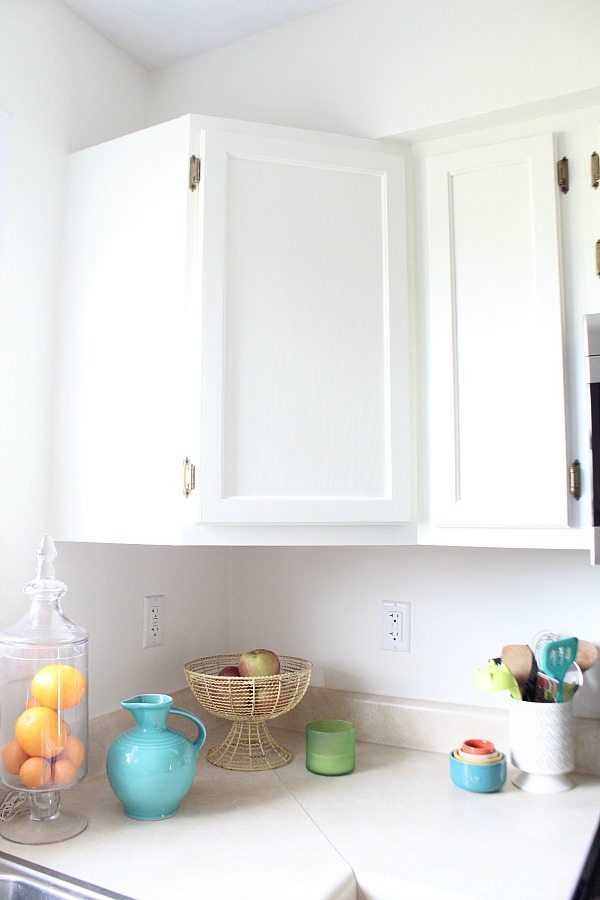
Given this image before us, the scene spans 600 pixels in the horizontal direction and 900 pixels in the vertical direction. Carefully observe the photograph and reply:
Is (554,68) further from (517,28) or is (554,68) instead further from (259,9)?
(259,9)

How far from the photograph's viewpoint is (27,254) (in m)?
1.55

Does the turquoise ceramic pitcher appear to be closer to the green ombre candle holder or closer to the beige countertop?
the beige countertop

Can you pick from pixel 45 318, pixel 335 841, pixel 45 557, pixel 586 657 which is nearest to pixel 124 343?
pixel 45 318

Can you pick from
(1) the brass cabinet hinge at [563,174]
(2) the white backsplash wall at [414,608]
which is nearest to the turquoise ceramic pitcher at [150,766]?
(2) the white backsplash wall at [414,608]

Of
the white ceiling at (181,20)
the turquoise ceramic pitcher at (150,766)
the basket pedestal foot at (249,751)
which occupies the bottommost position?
the basket pedestal foot at (249,751)

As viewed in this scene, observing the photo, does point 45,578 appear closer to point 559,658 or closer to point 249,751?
point 249,751

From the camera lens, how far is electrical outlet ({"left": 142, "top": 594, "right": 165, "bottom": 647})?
178 centimetres

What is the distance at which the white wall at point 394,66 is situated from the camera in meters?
1.47

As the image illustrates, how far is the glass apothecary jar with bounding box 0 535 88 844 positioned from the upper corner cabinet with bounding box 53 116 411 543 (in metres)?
0.23

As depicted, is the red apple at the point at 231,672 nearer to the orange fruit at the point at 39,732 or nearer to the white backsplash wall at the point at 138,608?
the white backsplash wall at the point at 138,608

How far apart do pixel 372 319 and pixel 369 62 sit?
2.00 ft

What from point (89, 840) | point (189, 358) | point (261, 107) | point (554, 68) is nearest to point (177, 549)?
point (189, 358)

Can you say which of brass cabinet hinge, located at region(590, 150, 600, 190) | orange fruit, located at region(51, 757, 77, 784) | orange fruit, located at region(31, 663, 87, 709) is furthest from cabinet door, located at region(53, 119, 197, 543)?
brass cabinet hinge, located at region(590, 150, 600, 190)

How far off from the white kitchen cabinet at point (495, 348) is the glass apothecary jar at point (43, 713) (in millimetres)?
720
